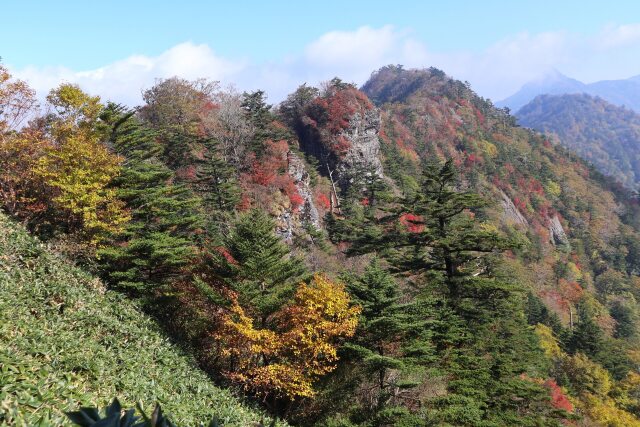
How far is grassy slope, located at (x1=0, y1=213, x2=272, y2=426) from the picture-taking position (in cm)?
575

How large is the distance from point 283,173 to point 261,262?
25706mm

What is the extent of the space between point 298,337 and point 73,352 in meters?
8.79

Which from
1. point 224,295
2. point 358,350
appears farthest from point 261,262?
point 358,350

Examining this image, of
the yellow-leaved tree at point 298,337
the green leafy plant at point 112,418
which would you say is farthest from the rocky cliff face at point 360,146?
the green leafy plant at point 112,418

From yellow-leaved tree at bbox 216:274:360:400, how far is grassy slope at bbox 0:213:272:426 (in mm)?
2165

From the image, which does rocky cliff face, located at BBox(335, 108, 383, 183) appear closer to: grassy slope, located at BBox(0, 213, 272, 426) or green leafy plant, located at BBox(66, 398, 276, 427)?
grassy slope, located at BBox(0, 213, 272, 426)

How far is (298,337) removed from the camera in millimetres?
15422

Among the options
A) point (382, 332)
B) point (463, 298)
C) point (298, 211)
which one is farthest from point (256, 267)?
point (298, 211)

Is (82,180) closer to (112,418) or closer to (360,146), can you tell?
(112,418)

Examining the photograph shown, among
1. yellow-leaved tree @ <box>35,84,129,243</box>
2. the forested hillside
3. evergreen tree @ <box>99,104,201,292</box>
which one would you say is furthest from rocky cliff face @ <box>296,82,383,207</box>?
yellow-leaved tree @ <box>35,84,129,243</box>

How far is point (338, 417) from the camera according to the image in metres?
14.9

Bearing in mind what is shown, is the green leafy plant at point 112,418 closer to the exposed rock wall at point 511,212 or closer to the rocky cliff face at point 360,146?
the rocky cliff face at point 360,146

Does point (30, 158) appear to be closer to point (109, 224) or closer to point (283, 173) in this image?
point (109, 224)

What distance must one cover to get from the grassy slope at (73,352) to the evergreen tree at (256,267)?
3.21m
